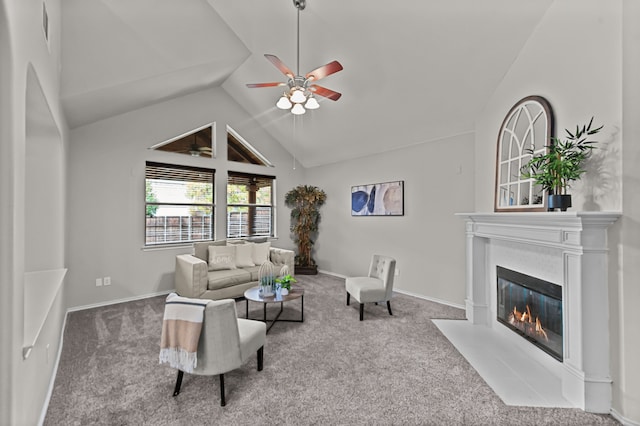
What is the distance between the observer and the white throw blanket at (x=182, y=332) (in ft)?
6.47

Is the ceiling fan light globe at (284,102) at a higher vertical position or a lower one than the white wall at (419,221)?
higher

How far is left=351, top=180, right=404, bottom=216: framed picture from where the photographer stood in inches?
191

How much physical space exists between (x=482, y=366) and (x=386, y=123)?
3.48 m

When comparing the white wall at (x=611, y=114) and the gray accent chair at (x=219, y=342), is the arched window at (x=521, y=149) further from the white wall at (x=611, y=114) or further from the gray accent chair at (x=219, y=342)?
the gray accent chair at (x=219, y=342)

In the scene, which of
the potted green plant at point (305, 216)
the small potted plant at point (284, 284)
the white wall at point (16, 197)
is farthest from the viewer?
the potted green plant at point (305, 216)

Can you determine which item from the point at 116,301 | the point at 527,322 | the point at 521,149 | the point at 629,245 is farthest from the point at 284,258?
the point at 629,245

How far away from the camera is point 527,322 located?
9.23 ft

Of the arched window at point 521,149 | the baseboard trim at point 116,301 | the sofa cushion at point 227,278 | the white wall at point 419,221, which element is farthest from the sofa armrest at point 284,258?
the arched window at point 521,149

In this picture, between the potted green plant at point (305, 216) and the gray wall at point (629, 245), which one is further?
the potted green plant at point (305, 216)

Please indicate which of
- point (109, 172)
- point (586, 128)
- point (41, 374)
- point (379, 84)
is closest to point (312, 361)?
point (41, 374)

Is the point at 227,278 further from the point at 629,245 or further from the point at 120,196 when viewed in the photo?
the point at 629,245

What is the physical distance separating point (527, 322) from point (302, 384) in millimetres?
2330

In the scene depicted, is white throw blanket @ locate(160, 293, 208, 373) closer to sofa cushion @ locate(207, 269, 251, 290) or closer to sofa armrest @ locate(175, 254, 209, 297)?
sofa armrest @ locate(175, 254, 209, 297)

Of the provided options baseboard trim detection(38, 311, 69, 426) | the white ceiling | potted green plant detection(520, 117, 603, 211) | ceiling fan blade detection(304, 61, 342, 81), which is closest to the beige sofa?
baseboard trim detection(38, 311, 69, 426)
